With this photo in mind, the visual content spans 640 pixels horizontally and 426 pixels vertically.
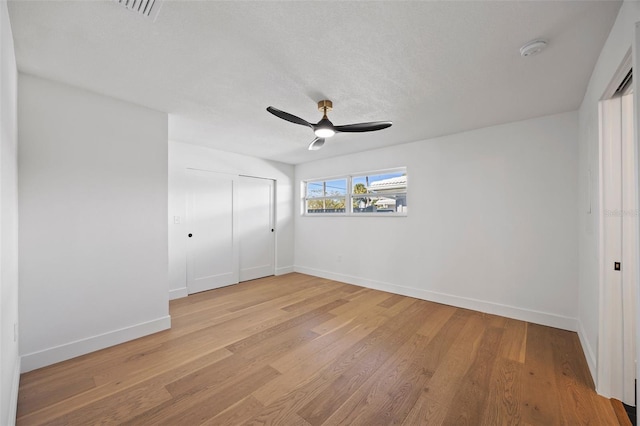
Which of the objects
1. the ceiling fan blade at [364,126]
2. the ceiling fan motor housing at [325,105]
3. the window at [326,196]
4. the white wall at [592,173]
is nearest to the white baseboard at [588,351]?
the white wall at [592,173]

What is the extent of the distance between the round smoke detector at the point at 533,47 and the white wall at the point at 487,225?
5.68 ft

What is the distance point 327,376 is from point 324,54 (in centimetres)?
247

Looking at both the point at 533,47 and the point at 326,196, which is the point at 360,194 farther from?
the point at 533,47

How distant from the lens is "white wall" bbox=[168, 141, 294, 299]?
161 inches

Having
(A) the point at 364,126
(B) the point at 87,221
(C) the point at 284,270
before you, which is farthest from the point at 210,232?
(A) the point at 364,126

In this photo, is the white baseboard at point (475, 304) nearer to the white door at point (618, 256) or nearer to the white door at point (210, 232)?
the white door at point (618, 256)

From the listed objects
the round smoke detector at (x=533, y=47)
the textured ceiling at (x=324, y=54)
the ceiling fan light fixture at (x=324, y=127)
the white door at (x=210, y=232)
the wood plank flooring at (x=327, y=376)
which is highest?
the textured ceiling at (x=324, y=54)

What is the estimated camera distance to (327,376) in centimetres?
210

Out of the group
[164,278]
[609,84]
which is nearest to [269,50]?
[609,84]

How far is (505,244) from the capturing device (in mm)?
3320

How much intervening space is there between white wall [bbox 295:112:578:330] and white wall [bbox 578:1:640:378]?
189mm

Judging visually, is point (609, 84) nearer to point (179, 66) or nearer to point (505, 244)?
point (505, 244)

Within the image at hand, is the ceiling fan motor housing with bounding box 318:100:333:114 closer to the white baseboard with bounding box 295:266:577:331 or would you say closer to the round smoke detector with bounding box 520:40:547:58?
the round smoke detector with bounding box 520:40:547:58

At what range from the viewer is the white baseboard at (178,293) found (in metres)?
3.98
